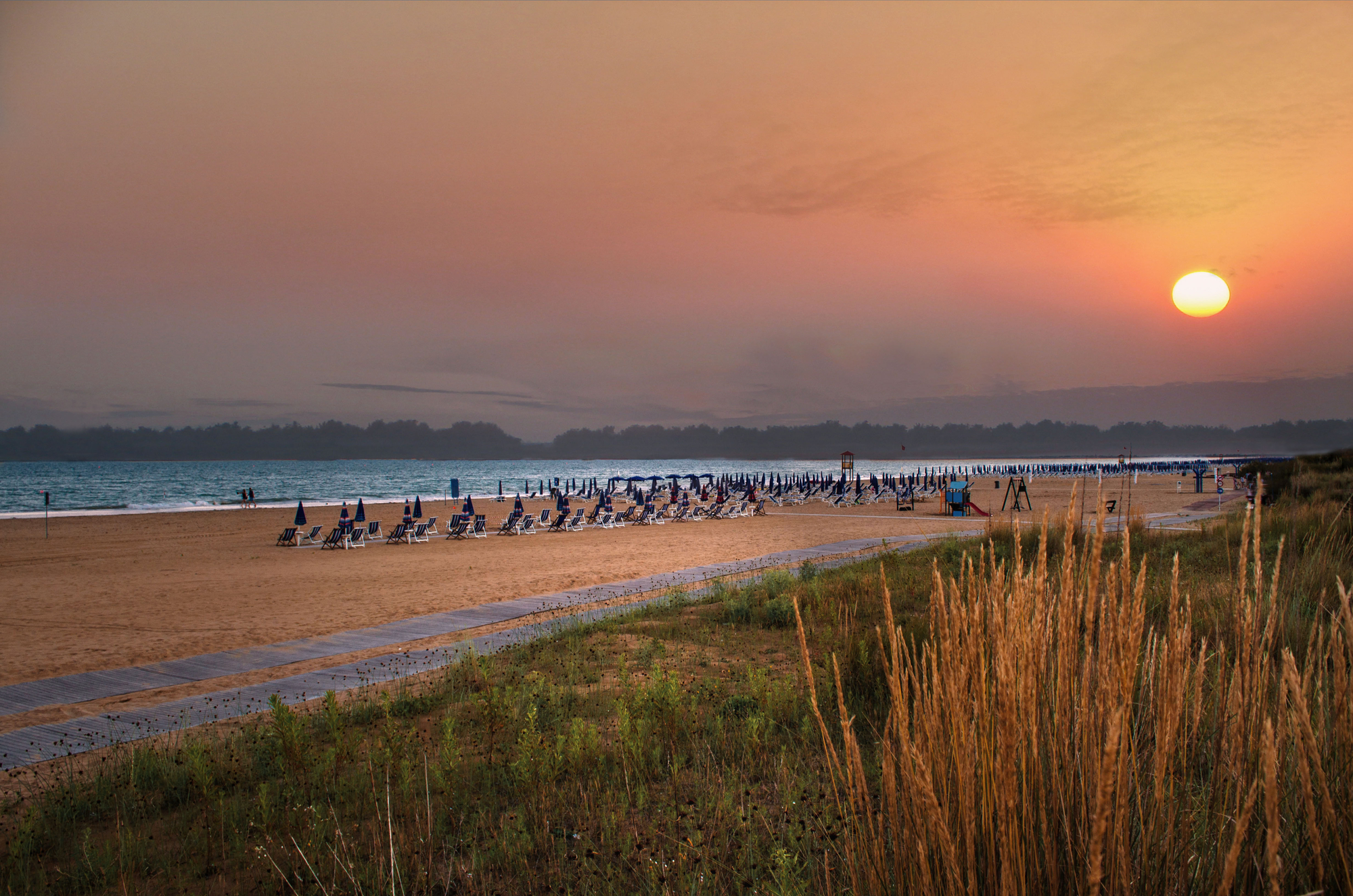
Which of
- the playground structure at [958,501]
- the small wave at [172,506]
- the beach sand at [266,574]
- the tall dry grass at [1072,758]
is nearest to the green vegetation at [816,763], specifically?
the tall dry grass at [1072,758]

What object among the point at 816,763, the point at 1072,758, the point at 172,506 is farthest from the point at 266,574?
the point at 172,506

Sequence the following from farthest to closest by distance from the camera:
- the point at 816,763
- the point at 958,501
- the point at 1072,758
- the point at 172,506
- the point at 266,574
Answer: the point at 172,506 → the point at 958,501 → the point at 266,574 → the point at 816,763 → the point at 1072,758

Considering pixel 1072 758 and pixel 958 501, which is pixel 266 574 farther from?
pixel 958 501

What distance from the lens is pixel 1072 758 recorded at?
1.62 meters

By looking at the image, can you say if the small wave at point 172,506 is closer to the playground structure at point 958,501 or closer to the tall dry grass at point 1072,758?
the playground structure at point 958,501

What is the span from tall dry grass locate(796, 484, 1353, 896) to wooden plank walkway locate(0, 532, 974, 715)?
729 cm

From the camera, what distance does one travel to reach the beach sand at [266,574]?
912 cm

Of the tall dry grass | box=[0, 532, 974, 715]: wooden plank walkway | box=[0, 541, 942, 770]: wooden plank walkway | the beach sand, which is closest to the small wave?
the beach sand

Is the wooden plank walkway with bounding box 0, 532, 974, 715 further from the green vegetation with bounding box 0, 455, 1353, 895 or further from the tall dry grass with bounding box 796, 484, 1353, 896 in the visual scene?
the tall dry grass with bounding box 796, 484, 1353, 896

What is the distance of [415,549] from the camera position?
19562mm

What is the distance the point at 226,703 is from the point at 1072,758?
6.34 meters

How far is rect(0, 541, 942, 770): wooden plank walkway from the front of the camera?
514 centimetres

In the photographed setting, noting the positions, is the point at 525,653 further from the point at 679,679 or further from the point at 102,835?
the point at 102,835

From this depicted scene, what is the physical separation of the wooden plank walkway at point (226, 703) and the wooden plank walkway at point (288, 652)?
73 centimetres
